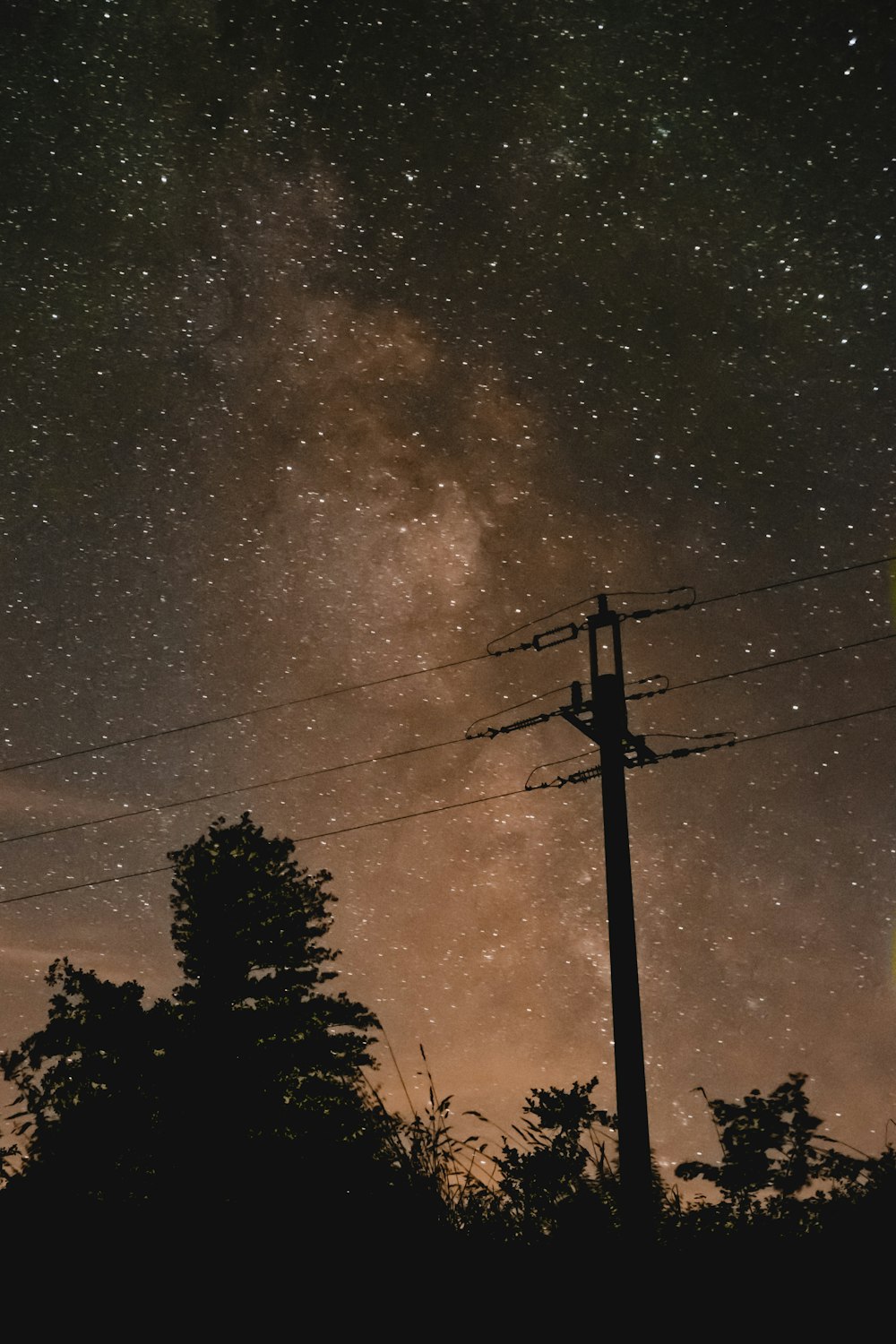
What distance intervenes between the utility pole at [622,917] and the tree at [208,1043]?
7.76 m

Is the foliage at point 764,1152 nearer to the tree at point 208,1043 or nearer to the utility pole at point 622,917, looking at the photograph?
the utility pole at point 622,917

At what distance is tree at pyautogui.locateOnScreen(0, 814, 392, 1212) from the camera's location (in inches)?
696

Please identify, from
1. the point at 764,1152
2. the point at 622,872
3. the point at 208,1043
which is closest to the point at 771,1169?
the point at 764,1152

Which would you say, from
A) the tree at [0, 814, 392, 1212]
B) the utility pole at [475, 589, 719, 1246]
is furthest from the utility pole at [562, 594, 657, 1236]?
the tree at [0, 814, 392, 1212]

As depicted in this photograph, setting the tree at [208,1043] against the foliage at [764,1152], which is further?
the tree at [208,1043]

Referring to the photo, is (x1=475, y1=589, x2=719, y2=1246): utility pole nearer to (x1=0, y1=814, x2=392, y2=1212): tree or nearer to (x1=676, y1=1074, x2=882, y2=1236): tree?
(x1=676, y1=1074, x2=882, y2=1236): tree

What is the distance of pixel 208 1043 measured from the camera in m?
19.3

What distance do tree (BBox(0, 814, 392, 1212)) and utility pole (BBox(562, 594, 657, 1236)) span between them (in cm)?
776

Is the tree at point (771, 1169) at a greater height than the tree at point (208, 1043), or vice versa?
the tree at point (208, 1043)

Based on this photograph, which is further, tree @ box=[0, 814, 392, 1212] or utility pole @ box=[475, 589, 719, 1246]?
tree @ box=[0, 814, 392, 1212]

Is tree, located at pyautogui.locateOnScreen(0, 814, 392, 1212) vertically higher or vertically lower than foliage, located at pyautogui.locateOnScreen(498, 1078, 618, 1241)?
higher

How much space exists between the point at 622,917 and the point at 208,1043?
1286 centimetres

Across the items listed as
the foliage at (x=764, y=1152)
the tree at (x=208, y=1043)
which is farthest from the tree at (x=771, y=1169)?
the tree at (x=208, y=1043)

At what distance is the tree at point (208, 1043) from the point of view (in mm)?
17672
